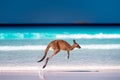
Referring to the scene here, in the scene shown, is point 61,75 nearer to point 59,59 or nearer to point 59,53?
point 59,59

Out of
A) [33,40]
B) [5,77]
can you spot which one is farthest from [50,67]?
[33,40]

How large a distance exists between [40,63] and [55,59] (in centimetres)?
11

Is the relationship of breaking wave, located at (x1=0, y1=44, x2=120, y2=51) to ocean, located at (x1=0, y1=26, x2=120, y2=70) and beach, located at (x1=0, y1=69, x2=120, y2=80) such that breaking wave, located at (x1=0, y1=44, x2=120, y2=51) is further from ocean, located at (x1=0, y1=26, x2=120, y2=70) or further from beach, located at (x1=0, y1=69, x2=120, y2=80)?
beach, located at (x1=0, y1=69, x2=120, y2=80)

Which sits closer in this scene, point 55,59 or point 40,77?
point 40,77

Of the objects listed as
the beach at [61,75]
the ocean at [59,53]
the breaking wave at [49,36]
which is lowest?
the beach at [61,75]

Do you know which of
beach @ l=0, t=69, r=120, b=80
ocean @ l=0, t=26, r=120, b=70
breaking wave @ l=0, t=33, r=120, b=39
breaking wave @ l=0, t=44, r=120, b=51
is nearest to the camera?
beach @ l=0, t=69, r=120, b=80

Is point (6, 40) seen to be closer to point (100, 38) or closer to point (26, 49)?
point (26, 49)

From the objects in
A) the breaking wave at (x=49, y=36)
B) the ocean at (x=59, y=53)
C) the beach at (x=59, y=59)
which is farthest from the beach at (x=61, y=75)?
the breaking wave at (x=49, y=36)

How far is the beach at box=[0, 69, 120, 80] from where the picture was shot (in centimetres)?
160

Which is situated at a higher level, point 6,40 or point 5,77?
point 6,40

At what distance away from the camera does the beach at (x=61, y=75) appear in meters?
1.60

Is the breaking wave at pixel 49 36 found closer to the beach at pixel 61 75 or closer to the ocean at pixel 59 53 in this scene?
the ocean at pixel 59 53

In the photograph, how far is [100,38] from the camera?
248 centimetres

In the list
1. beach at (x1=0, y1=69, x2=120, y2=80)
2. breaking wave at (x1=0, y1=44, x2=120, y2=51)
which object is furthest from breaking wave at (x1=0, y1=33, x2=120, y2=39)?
beach at (x1=0, y1=69, x2=120, y2=80)
